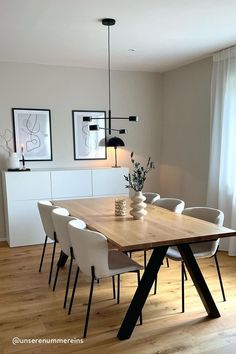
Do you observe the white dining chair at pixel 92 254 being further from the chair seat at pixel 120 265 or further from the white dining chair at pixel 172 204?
the white dining chair at pixel 172 204

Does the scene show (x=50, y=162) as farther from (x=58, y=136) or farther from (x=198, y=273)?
(x=198, y=273)

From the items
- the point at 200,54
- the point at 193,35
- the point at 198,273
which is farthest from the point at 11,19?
the point at 198,273

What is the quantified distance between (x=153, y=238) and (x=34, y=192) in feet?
8.72

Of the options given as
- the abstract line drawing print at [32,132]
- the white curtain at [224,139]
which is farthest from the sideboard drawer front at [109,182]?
the white curtain at [224,139]

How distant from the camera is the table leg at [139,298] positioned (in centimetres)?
238

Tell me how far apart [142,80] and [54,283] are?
367cm

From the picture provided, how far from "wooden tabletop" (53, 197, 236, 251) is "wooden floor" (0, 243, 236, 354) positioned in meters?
0.75

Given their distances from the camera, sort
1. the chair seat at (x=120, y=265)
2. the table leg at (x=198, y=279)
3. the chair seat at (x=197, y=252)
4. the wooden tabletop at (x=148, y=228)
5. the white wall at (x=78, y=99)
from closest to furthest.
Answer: the wooden tabletop at (x=148, y=228) < the chair seat at (x=120, y=265) < the table leg at (x=198, y=279) < the chair seat at (x=197, y=252) < the white wall at (x=78, y=99)

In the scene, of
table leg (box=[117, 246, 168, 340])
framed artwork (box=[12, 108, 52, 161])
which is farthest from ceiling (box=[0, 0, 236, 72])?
table leg (box=[117, 246, 168, 340])

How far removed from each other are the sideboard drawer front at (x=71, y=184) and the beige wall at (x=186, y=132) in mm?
1483

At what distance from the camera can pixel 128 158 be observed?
5.48 meters

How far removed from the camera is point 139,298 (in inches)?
94.7

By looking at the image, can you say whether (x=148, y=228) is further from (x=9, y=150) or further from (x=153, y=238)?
(x=9, y=150)

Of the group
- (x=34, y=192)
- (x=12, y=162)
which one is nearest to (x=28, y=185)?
(x=34, y=192)
